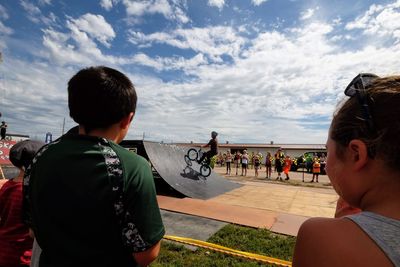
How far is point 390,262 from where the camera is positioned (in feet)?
2.45

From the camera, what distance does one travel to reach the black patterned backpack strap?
4.03 ft

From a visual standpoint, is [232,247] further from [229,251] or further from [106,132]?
[106,132]

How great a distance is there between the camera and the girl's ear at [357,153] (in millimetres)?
898

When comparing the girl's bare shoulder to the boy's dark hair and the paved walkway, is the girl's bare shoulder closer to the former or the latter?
the boy's dark hair

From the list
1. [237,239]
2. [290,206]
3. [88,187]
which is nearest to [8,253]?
[88,187]

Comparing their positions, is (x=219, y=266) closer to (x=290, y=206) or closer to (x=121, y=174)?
(x=121, y=174)

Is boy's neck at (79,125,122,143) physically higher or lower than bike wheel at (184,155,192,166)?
higher

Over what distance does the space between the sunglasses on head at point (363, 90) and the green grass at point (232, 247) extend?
137 inches

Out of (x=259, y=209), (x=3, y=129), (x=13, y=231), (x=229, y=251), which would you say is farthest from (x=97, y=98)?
(x=3, y=129)

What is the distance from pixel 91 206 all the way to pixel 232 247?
3.92 metres

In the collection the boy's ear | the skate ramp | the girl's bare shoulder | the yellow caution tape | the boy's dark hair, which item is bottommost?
the yellow caution tape

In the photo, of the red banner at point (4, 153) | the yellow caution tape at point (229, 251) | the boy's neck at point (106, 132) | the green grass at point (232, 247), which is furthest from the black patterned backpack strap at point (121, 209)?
the red banner at point (4, 153)

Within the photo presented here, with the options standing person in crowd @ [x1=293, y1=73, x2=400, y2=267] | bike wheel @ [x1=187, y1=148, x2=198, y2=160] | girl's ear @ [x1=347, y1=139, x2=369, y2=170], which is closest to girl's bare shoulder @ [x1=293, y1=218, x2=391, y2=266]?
standing person in crowd @ [x1=293, y1=73, x2=400, y2=267]

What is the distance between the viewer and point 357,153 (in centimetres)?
92
